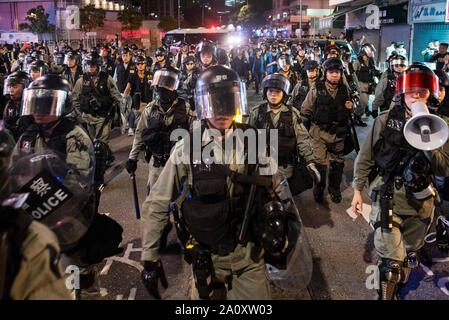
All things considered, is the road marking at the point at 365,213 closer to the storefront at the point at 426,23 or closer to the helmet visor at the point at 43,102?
the helmet visor at the point at 43,102

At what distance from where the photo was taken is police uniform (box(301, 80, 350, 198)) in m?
6.11

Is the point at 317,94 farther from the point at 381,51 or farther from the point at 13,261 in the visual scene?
the point at 381,51

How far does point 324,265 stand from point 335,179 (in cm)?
219

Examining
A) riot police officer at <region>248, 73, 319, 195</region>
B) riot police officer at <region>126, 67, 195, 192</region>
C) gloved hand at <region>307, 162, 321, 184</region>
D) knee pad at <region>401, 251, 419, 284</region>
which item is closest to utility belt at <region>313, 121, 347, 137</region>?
riot police officer at <region>248, 73, 319, 195</region>

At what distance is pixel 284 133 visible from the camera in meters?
5.07

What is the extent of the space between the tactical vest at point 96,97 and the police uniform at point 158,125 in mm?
2944

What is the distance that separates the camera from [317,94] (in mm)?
6242

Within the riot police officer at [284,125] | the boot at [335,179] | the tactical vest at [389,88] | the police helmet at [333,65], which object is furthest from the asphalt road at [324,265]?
the tactical vest at [389,88]

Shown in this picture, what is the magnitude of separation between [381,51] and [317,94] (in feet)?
72.5

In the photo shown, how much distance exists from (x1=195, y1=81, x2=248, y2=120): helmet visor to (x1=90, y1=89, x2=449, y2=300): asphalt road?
190cm

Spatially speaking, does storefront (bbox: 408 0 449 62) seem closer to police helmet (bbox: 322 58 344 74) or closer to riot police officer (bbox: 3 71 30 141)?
police helmet (bbox: 322 58 344 74)

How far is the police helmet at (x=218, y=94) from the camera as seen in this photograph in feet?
9.23

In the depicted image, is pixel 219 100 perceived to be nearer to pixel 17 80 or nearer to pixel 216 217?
pixel 216 217

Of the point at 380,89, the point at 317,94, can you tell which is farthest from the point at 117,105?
the point at 380,89
